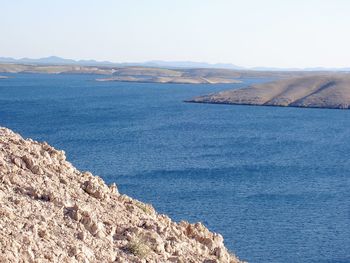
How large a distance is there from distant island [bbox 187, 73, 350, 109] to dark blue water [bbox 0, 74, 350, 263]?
1435 cm

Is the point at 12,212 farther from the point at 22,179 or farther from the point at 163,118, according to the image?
the point at 163,118

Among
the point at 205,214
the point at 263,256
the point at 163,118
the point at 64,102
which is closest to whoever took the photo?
the point at 263,256

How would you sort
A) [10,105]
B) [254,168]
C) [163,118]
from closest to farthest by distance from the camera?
[254,168] → [163,118] → [10,105]

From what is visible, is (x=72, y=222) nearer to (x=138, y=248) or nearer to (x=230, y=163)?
(x=138, y=248)

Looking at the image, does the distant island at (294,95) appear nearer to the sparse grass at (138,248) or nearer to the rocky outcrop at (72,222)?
the rocky outcrop at (72,222)

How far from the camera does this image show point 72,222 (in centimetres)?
1000

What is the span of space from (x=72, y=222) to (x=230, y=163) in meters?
43.0

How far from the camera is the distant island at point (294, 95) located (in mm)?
120375

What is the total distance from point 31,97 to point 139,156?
6802 centimetres

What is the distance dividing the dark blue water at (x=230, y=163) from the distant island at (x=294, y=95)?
565 inches

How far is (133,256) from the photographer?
9.79 meters

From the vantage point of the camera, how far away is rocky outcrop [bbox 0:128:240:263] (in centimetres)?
902

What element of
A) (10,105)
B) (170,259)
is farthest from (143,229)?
(10,105)

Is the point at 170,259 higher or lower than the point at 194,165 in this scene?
higher
